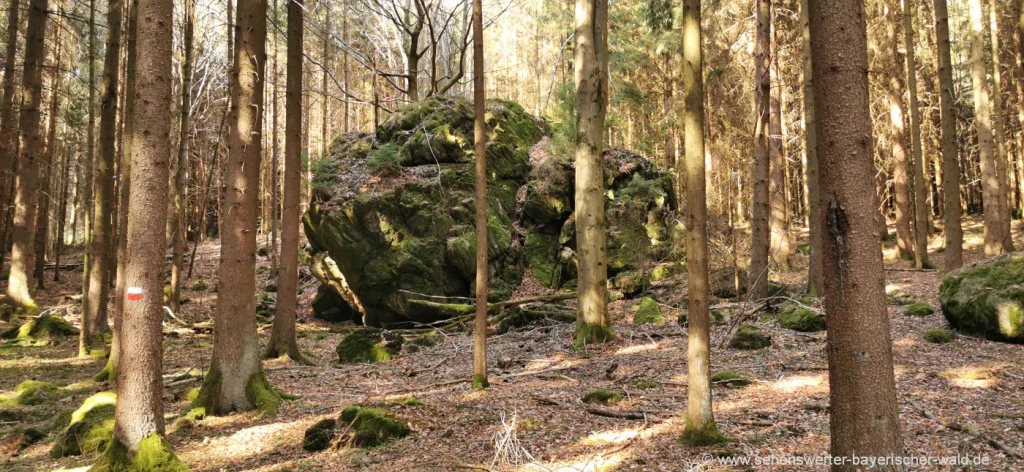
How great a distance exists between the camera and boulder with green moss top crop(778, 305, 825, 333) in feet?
31.9

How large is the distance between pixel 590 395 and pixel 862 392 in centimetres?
400

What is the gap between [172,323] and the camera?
49.3 feet

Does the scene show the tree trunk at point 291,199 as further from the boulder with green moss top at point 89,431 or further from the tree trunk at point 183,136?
the tree trunk at point 183,136

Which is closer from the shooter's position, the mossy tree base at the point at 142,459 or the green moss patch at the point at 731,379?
the mossy tree base at the point at 142,459

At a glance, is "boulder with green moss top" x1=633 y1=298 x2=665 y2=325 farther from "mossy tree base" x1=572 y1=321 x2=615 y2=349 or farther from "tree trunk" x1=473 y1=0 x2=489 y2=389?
"tree trunk" x1=473 y1=0 x2=489 y2=389

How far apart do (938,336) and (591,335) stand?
5.29m

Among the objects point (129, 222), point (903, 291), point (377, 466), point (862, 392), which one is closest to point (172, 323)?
point (129, 222)

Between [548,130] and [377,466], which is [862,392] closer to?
[377,466]

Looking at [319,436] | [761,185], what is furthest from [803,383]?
[761,185]

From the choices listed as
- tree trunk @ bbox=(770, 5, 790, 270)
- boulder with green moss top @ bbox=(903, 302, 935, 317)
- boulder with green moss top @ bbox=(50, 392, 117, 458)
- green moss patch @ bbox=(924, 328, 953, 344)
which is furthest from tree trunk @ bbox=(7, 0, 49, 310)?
boulder with green moss top @ bbox=(903, 302, 935, 317)

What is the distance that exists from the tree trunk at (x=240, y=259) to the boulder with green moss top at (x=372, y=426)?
164 cm

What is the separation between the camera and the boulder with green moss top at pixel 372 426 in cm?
588

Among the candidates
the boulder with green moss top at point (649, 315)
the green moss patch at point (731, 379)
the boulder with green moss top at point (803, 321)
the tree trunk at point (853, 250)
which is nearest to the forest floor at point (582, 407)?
the green moss patch at point (731, 379)

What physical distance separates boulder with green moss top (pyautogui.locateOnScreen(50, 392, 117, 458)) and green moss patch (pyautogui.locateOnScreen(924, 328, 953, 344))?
10.7 m
